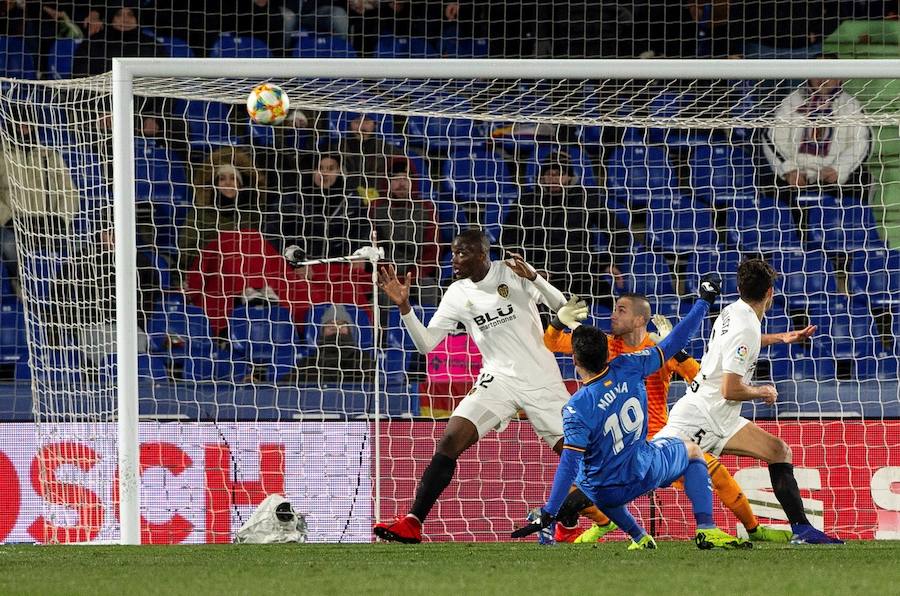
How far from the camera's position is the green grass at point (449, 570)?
4359mm

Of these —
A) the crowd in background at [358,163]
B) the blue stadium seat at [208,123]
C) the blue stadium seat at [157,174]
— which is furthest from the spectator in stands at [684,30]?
the blue stadium seat at [157,174]

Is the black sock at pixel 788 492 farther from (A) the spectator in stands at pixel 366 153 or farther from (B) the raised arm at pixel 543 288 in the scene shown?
(A) the spectator in stands at pixel 366 153

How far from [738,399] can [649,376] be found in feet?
2.39

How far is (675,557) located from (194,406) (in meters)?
4.38

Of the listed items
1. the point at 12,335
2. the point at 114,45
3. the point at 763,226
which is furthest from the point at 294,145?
the point at 763,226

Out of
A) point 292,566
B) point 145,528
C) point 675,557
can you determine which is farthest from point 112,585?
point 145,528

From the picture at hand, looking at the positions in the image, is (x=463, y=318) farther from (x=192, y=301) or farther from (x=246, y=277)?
(x=192, y=301)

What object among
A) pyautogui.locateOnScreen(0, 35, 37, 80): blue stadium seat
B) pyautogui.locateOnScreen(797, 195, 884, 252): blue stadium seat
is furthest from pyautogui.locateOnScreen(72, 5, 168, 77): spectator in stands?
pyautogui.locateOnScreen(797, 195, 884, 252): blue stadium seat

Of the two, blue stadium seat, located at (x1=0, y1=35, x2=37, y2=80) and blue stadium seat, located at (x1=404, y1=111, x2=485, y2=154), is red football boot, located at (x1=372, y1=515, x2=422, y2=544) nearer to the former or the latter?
blue stadium seat, located at (x1=404, y1=111, x2=485, y2=154)

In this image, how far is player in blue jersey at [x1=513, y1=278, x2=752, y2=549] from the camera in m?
5.52

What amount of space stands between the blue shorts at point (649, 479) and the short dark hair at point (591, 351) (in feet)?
1.34

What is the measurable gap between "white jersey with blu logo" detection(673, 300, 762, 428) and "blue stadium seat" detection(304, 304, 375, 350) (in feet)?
12.8

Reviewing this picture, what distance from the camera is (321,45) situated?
1195 centimetres

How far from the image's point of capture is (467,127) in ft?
37.1
